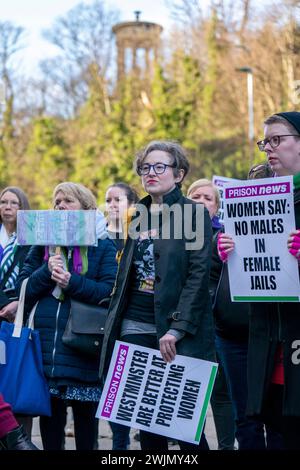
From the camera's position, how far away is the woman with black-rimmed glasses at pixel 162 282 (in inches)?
167

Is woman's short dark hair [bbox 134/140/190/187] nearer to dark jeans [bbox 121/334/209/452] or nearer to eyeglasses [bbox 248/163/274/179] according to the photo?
eyeglasses [bbox 248/163/274/179]

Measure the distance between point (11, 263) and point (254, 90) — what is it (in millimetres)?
34358

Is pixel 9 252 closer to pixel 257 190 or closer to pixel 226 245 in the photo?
pixel 226 245

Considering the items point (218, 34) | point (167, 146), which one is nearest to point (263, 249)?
point (167, 146)

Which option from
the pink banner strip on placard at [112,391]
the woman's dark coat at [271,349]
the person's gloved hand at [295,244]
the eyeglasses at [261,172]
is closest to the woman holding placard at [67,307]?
the pink banner strip on placard at [112,391]

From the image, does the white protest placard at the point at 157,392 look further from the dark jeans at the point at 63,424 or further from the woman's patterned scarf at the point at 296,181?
the woman's patterned scarf at the point at 296,181

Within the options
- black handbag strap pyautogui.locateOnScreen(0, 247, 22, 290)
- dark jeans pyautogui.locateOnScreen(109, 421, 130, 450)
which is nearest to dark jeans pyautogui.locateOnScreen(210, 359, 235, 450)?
dark jeans pyautogui.locateOnScreen(109, 421, 130, 450)

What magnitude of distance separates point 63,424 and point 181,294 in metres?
1.36

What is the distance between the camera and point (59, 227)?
496cm

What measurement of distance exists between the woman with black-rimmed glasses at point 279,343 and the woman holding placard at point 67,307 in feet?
4.83

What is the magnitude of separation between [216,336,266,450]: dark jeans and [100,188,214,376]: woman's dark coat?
0.32 meters

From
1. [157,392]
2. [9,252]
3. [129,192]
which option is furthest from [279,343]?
[129,192]

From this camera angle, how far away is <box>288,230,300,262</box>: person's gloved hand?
3576mm

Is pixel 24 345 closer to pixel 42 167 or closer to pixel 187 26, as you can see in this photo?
pixel 42 167
